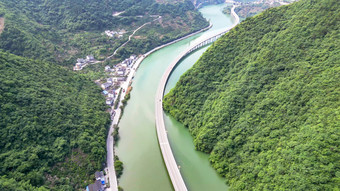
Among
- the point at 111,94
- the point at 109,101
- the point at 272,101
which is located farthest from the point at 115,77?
the point at 272,101

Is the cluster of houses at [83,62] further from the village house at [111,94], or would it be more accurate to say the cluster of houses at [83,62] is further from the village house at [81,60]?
the village house at [111,94]

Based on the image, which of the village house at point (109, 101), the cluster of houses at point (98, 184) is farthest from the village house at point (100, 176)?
the village house at point (109, 101)

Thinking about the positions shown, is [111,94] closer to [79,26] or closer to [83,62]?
[83,62]

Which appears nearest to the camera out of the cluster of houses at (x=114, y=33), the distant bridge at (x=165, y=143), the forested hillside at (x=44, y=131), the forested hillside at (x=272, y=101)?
the forested hillside at (x=272, y=101)

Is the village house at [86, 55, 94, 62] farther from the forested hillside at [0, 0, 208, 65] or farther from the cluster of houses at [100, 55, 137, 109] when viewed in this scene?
the cluster of houses at [100, 55, 137, 109]

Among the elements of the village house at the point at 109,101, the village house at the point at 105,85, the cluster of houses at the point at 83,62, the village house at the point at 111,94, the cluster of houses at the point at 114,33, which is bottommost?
the village house at the point at 109,101

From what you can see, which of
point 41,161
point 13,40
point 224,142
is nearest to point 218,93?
point 224,142

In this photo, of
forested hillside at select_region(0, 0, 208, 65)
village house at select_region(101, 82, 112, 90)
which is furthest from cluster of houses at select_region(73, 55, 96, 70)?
village house at select_region(101, 82, 112, 90)
